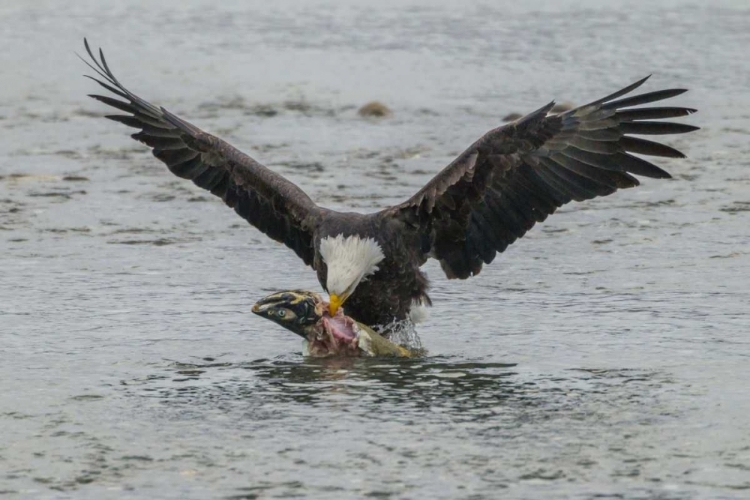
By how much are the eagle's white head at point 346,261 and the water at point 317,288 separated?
0.31m

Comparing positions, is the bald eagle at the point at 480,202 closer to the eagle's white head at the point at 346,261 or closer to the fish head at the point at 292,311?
the eagle's white head at the point at 346,261

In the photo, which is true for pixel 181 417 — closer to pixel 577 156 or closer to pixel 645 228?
pixel 577 156

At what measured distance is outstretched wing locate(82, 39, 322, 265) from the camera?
23.8 feet

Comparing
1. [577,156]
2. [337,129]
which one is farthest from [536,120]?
[337,129]

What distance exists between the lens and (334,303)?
6469 mm

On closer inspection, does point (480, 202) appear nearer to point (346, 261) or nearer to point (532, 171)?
point (532, 171)

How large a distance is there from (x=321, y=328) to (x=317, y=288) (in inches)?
59.2

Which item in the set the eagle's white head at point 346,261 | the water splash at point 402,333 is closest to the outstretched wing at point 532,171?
the eagle's white head at point 346,261

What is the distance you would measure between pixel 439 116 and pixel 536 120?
Result: 5776 mm

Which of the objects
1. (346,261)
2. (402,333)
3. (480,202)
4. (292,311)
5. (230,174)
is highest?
(230,174)

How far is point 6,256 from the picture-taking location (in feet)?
26.8

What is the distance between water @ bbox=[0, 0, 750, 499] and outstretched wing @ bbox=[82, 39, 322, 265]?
1.26ft

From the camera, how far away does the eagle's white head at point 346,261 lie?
6.53 m

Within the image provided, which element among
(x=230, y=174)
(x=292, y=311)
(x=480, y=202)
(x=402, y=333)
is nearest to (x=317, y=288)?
(x=230, y=174)
